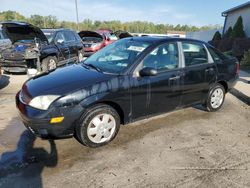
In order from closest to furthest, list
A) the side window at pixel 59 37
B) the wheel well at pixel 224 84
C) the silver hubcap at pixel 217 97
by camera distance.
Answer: the silver hubcap at pixel 217 97 < the wheel well at pixel 224 84 < the side window at pixel 59 37

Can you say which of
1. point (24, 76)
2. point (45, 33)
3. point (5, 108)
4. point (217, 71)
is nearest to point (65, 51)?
point (45, 33)

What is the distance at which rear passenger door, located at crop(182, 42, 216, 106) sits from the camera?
17.8 ft

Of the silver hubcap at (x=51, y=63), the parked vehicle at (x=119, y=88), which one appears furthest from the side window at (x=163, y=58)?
the silver hubcap at (x=51, y=63)

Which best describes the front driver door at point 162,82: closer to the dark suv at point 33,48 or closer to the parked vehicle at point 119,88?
the parked vehicle at point 119,88

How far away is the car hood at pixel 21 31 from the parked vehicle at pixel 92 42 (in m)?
5.03

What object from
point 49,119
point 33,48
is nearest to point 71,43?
point 33,48

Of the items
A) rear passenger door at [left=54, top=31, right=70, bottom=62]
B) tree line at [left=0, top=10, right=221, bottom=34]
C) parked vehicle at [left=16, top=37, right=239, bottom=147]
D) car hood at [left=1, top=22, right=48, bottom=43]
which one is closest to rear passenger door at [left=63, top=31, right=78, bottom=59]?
rear passenger door at [left=54, top=31, right=70, bottom=62]

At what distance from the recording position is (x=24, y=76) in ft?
33.2

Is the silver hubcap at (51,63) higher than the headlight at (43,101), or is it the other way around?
the headlight at (43,101)

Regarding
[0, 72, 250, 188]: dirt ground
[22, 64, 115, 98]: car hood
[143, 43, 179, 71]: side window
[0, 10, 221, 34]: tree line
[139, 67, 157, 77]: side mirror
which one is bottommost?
[0, 10, 221, 34]: tree line

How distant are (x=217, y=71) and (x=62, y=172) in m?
3.78

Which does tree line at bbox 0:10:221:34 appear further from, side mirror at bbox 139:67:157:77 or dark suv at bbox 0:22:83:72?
side mirror at bbox 139:67:157:77

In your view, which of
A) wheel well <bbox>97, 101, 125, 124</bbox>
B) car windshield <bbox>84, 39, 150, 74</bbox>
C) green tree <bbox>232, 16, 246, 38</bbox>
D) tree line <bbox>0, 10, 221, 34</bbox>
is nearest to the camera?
wheel well <bbox>97, 101, 125, 124</bbox>

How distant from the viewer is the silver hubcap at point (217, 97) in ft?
20.1
